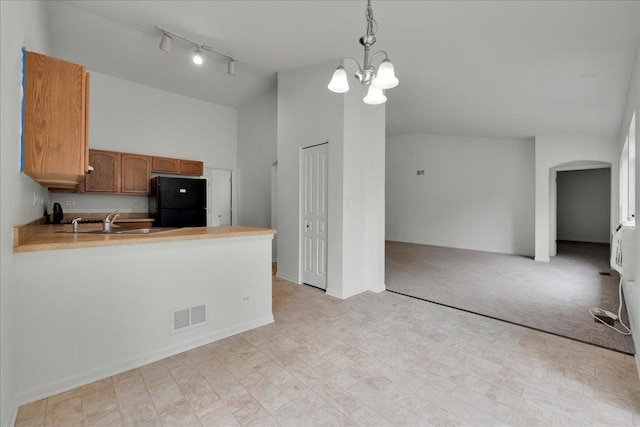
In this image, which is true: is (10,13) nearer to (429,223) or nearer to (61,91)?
(61,91)

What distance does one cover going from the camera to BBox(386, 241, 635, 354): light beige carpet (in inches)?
112

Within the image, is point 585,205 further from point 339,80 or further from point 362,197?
point 339,80

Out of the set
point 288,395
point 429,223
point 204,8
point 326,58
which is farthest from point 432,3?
point 429,223

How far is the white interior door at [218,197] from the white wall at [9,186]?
13.3 feet

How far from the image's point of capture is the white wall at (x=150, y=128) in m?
4.66

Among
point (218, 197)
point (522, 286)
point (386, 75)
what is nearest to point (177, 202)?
point (218, 197)

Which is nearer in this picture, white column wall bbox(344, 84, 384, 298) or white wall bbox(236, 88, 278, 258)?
white column wall bbox(344, 84, 384, 298)

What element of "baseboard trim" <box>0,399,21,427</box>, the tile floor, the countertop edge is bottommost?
the tile floor

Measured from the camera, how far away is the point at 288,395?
176cm

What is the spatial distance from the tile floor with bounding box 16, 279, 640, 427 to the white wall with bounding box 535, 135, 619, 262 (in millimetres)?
4311

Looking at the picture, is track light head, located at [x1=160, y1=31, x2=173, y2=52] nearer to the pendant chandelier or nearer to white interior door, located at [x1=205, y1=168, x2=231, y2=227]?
the pendant chandelier

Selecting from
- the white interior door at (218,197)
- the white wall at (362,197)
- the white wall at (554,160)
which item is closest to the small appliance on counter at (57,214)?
the white interior door at (218,197)

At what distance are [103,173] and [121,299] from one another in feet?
11.4

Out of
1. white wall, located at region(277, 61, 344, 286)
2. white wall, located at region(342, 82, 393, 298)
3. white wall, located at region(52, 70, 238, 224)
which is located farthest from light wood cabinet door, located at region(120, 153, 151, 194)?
white wall, located at region(342, 82, 393, 298)
